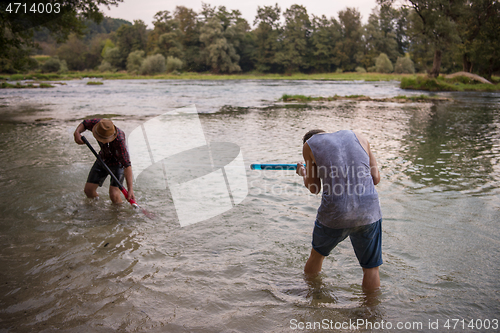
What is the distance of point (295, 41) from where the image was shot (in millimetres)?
90250

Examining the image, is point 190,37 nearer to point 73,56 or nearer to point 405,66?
point 73,56

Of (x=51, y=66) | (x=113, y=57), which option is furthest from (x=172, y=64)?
(x=113, y=57)

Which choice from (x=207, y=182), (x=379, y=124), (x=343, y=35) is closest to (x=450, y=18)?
(x=379, y=124)

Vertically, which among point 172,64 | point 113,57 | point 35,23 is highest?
point 113,57

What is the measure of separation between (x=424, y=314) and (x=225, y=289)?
1930mm

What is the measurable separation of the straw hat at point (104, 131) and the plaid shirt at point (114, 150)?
0.17 metres

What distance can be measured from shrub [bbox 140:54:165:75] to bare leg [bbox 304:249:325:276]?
73707 millimetres

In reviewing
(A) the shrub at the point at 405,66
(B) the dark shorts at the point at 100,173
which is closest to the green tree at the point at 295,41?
(A) the shrub at the point at 405,66

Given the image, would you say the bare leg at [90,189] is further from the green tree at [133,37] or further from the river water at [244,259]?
the green tree at [133,37]

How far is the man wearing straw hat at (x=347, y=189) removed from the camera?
9.42ft

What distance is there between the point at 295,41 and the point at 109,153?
3641 inches

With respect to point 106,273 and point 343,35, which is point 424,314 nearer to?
point 106,273

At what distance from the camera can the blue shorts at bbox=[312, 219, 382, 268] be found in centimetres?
295

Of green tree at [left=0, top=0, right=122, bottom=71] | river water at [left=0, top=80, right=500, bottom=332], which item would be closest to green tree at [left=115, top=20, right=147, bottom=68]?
green tree at [left=0, top=0, right=122, bottom=71]
